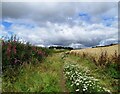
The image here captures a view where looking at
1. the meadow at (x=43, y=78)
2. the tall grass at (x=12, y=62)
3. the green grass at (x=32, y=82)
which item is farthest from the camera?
the tall grass at (x=12, y=62)

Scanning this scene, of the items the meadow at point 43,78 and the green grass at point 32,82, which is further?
the meadow at point 43,78

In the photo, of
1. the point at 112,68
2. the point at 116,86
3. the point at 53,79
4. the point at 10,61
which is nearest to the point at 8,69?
the point at 10,61

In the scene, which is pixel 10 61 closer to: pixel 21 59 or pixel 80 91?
pixel 21 59

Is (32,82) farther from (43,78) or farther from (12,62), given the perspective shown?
(12,62)

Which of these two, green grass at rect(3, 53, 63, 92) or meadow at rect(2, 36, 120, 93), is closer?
green grass at rect(3, 53, 63, 92)

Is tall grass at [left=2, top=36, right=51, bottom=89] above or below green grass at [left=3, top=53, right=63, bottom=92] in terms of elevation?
above

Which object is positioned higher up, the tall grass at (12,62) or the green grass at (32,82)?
the tall grass at (12,62)

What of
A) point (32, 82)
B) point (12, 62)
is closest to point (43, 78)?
point (32, 82)

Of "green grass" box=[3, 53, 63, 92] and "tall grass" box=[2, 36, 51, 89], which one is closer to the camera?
"green grass" box=[3, 53, 63, 92]

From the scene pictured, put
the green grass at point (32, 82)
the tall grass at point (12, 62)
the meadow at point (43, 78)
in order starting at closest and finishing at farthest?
the green grass at point (32, 82)
the meadow at point (43, 78)
the tall grass at point (12, 62)

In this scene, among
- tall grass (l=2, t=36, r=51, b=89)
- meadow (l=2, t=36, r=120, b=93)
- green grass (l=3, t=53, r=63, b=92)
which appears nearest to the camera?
green grass (l=3, t=53, r=63, b=92)

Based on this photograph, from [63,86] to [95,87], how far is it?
84.9 inches

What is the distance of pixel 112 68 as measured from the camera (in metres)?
18.6

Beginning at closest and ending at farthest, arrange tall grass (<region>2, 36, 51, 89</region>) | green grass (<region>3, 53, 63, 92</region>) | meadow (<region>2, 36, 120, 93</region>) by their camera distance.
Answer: green grass (<region>3, 53, 63, 92</region>) < meadow (<region>2, 36, 120, 93</region>) < tall grass (<region>2, 36, 51, 89</region>)
